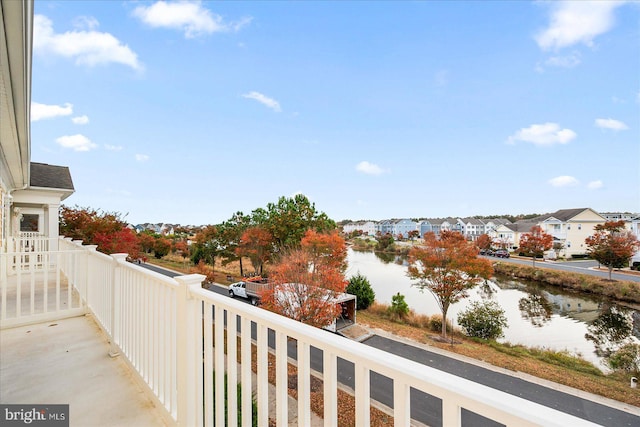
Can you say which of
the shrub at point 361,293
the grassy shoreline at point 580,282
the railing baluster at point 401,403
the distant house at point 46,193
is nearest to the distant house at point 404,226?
the grassy shoreline at point 580,282

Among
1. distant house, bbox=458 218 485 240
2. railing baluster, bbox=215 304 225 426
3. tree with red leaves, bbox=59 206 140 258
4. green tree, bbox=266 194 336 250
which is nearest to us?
railing baluster, bbox=215 304 225 426

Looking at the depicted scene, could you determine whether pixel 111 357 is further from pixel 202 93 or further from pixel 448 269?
pixel 202 93

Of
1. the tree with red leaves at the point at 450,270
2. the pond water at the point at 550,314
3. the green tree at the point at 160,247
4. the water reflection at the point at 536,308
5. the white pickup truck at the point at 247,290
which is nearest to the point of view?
the pond water at the point at 550,314

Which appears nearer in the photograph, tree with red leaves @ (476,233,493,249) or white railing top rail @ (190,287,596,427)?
white railing top rail @ (190,287,596,427)

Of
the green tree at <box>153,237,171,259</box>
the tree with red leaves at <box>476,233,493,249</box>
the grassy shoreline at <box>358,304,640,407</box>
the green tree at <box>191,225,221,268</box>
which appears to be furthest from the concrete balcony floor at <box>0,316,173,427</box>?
the tree with red leaves at <box>476,233,493,249</box>

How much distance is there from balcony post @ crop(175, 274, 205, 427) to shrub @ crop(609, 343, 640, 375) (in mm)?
12325

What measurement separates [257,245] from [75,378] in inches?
640

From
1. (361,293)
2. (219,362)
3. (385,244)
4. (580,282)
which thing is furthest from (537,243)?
(219,362)

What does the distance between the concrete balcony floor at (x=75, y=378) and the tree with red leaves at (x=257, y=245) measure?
583 inches

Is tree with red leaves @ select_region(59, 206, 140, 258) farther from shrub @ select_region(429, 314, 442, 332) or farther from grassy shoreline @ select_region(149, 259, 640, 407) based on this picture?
shrub @ select_region(429, 314, 442, 332)

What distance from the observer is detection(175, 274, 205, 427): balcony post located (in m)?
1.55

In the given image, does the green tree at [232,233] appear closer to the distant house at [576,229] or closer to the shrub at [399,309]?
the shrub at [399,309]

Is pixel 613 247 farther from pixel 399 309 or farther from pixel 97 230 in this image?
pixel 97 230

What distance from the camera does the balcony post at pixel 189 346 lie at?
5.09 ft
